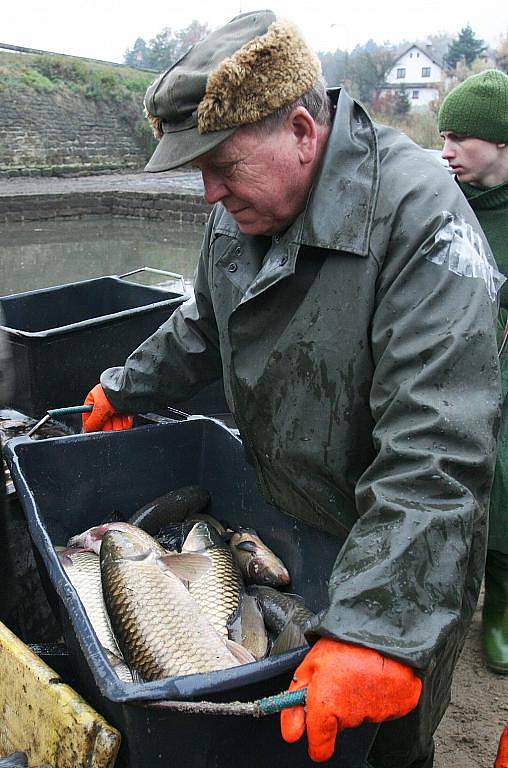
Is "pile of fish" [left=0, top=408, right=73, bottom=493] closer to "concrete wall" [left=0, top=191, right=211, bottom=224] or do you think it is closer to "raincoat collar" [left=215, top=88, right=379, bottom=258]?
"raincoat collar" [left=215, top=88, right=379, bottom=258]

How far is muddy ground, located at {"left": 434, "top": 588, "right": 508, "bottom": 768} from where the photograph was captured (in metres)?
2.83

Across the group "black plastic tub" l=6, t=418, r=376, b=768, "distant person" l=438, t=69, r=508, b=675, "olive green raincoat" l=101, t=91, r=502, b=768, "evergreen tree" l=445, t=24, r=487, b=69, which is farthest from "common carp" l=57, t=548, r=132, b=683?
"evergreen tree" l=445, t=24, r=487, b=69

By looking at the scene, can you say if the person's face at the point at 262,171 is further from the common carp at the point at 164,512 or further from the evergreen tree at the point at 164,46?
the evergreen tree at the point at 164,46

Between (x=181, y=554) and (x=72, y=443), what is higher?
(x=72, y=443)

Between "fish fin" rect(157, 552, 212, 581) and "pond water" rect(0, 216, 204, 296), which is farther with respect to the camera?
"pond water" rect(0, 216, 204, 296)

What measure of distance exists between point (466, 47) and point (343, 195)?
83723mm

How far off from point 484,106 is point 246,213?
1459 millimetres

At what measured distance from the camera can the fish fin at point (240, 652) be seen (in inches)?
87.4

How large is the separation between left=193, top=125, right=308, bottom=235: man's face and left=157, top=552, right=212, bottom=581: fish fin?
1.17 m

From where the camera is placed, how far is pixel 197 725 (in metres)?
1.75

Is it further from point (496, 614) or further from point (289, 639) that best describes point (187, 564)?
point (496, 614)

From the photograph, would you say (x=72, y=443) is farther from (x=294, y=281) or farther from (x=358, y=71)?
(x=358, y=71)

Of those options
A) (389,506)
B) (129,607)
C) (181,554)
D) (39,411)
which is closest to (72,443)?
(181,554)

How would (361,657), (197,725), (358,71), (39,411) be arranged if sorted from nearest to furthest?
(361,657)
(197,725)
(39,411)
(358,71)
